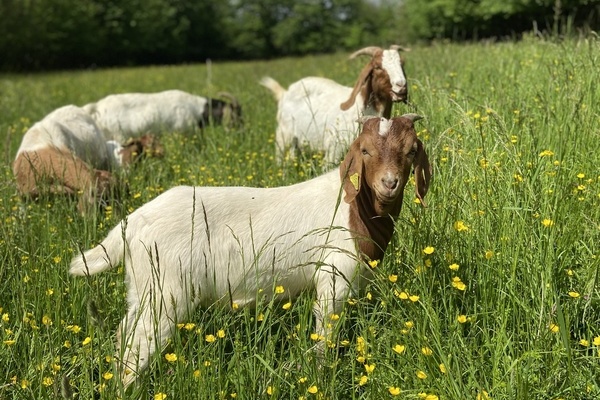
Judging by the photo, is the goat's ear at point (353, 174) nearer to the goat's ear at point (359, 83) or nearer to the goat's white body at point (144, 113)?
the goat's ear at point (359, 83)

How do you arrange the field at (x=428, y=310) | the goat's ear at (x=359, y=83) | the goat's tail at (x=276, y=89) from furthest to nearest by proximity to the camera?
the goat's tail at (x=276, y=89) < the goat's ear at (x=359, y=83) < the field at (x=428, y=310)

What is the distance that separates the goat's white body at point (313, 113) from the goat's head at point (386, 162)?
2.57 metres

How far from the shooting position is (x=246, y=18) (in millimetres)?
58312

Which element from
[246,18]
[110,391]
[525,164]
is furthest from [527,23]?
[246,18]

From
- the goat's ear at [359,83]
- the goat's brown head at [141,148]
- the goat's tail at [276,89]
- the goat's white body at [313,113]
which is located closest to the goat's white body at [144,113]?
the goat's tail at [276,89]

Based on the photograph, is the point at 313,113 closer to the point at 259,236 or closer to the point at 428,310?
the point at 259,236

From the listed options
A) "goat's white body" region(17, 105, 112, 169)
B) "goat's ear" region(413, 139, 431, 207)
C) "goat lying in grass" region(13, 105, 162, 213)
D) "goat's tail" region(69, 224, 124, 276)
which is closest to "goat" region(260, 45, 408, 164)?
"goat's ear" region(413, 139, 431, 207)

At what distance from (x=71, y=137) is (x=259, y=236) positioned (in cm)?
413

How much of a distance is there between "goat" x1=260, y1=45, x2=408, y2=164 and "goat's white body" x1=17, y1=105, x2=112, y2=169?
6.80ft

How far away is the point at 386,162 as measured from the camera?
2480 millimetres

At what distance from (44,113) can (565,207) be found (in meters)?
9.22

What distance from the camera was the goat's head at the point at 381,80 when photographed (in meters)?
4.75

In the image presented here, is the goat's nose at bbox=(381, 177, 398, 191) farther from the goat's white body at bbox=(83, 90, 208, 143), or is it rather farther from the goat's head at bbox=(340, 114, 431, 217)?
the goat's white body at bbox=(83, 90, 208, 143)

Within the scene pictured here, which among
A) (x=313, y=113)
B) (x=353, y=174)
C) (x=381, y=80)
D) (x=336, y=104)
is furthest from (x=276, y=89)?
(x=353, y=174)
